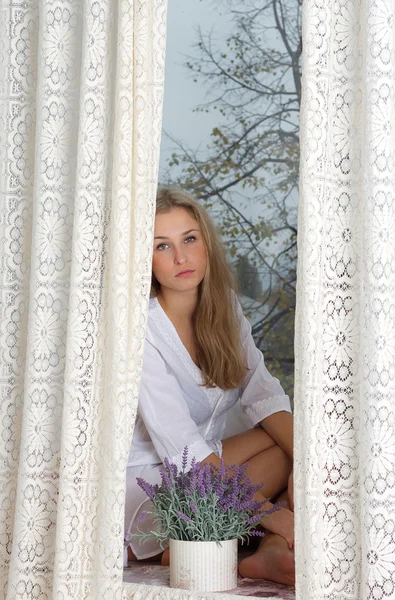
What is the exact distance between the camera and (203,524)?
203 centimetres

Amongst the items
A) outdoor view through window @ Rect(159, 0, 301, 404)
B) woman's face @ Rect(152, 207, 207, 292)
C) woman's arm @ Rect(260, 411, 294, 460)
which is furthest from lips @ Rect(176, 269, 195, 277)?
outdoor view through window @ Rect(159, 0, 301, 404)

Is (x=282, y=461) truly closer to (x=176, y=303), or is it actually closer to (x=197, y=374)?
(x=197, y=374)

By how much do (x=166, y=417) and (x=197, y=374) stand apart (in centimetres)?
30

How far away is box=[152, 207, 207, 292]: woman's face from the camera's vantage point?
279cm

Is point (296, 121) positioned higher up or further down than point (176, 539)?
higher up

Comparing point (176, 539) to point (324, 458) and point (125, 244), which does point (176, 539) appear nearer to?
point (324, 458)

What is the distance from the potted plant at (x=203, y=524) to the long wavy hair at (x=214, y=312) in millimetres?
688

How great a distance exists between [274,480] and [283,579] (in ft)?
1.91

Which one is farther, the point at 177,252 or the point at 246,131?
the point at 246,131

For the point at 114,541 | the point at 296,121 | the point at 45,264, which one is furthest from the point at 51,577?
the point at 296,121

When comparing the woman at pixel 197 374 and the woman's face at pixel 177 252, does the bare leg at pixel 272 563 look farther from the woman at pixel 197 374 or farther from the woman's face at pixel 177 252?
the woman's face at pixel 177 252

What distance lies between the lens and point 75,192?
1.89 metres

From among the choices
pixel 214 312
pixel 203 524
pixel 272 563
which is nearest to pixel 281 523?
pixel 272 563

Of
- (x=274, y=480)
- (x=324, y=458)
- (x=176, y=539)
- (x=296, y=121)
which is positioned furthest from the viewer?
(x=296, y=121)
